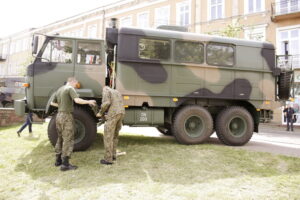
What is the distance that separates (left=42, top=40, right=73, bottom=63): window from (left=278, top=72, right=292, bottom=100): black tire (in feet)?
20.5

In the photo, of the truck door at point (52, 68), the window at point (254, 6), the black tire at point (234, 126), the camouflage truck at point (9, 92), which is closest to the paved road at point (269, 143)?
the black tire at point (234, 126)

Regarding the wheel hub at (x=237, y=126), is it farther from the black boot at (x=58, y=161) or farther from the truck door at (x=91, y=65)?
the black boot at (x=58, y=161)

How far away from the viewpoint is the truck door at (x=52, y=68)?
18.5 ft

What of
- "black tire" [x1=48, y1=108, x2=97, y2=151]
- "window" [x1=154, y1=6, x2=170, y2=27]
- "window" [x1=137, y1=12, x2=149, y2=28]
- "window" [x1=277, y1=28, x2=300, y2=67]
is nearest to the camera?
"black tire" [x1=48, y1=108, x2=97, y2=151]

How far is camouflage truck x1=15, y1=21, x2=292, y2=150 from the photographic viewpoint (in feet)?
18.7

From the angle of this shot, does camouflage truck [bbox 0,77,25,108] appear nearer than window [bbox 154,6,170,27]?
Yes

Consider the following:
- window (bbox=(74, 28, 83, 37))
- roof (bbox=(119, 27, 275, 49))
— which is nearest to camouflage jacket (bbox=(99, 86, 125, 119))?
roof (bbox=(119, 27, 275, 49))

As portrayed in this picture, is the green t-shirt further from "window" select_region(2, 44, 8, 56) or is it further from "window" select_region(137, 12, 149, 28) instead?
"window" select_region(2, 44, 8, 56)

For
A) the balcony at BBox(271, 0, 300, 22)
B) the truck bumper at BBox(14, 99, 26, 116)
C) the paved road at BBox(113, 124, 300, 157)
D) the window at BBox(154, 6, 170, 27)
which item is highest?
the window at BBox(154, 6, 170, 27)

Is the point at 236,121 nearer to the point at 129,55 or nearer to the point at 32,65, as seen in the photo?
the point at 129,55

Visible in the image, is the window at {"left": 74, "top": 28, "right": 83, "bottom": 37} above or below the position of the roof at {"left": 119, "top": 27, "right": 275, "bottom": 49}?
above

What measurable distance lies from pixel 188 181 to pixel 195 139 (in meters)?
2.47

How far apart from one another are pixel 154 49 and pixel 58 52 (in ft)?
8.25

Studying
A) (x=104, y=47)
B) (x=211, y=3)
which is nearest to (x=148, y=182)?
(x=104, y=47)
